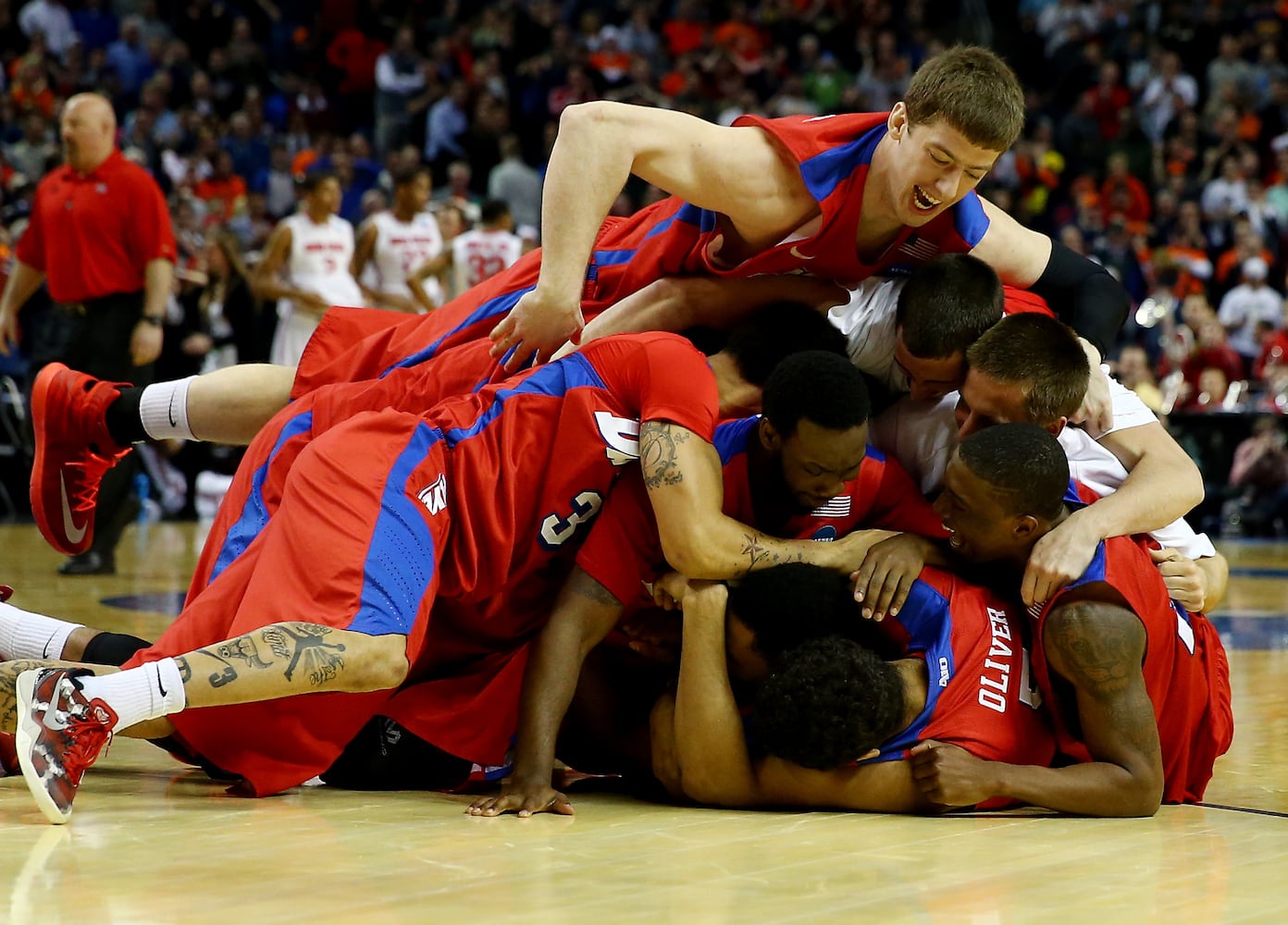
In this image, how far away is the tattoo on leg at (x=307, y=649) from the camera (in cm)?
298

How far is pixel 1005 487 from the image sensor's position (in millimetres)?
3205

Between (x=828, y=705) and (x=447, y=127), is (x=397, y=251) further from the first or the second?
(x=828, y=705)

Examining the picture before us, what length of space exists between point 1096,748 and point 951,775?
330 mm

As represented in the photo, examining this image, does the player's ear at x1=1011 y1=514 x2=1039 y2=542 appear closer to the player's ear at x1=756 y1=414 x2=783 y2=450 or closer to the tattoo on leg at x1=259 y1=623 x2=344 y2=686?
the player's ear at x1=756 y1=414 x2=783 y2=450

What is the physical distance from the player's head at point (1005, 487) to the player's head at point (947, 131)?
66 cm

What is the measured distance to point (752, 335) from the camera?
3678mm

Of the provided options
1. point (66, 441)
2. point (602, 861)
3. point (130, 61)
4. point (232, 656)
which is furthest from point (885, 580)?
point (130, 61)

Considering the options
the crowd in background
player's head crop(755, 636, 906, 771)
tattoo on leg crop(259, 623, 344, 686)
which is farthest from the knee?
the crowd in background

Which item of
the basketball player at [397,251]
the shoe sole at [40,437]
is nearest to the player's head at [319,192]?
the basketball player at [397,251]

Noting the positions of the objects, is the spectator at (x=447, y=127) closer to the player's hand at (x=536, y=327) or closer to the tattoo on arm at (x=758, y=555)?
the player's hand at (x=536, y=327)

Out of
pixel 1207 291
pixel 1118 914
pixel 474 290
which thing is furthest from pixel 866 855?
pixel 1207 291

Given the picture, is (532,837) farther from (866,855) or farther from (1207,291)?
(1207,291)

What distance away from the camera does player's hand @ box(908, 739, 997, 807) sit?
3.07 meters

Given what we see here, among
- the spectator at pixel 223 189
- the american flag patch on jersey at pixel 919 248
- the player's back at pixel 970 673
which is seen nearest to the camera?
the player's back at pixel 970 673
